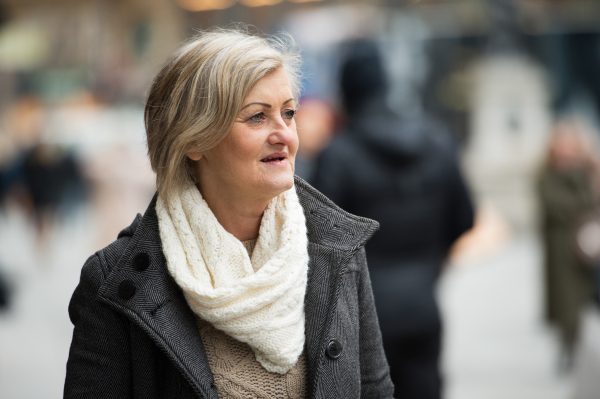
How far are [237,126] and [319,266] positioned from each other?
1.58ft

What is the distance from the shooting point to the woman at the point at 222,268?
1.81 metres

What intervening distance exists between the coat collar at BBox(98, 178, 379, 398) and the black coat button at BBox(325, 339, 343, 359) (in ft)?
0.06

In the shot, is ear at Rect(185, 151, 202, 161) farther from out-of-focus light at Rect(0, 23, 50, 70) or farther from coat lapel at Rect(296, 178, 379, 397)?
out-of-focus light at Rect(0, 23, 50, 70)

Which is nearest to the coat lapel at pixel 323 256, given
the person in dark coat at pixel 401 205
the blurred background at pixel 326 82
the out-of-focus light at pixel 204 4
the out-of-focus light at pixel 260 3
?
the person in dark coat at pixel 401 205

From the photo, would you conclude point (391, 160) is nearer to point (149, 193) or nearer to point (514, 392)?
point (514, 392)

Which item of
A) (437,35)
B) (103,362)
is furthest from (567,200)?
(437,35)

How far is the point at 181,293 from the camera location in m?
1.92

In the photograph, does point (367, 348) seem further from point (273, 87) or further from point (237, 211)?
point (273, 87)

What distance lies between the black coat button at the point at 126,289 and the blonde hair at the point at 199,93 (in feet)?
0.97

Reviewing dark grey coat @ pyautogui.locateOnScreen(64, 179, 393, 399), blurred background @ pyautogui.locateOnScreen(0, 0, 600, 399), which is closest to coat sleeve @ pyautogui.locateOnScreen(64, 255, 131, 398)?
dark grey coat @ pyautogui.locateOnScreen(64, 179, 393, 399)

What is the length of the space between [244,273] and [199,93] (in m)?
0.52

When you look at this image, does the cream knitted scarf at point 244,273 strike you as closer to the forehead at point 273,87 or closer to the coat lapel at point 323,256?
the coat lapel at point 323,256

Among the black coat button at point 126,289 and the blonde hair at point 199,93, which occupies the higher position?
the blonde hair at point 199,93

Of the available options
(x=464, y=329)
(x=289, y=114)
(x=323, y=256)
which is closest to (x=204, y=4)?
(x=464, y=329)
